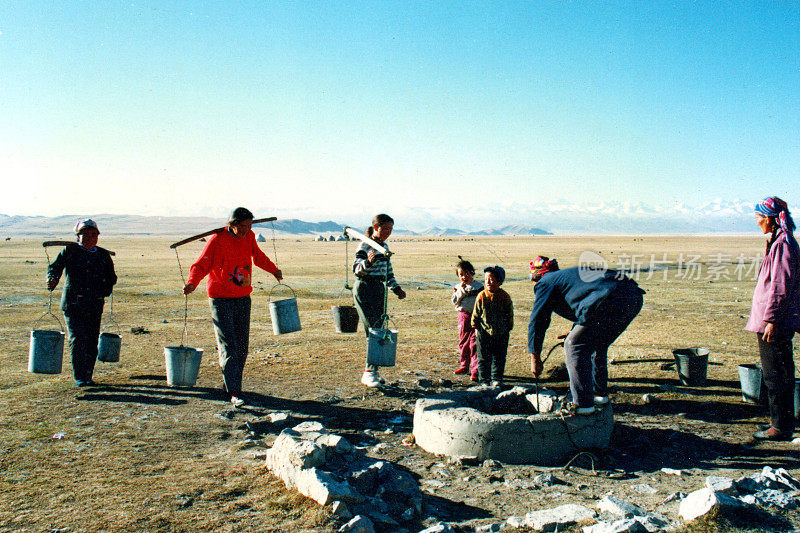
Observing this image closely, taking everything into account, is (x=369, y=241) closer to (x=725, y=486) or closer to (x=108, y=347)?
(x=108, y=347)

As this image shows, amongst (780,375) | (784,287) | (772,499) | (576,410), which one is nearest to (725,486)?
(772,499)

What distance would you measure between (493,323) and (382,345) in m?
1.23

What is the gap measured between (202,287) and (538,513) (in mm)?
16093

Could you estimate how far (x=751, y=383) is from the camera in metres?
6.07

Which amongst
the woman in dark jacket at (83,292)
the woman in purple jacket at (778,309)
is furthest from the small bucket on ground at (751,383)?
the woman in dark jacket at (83,292)

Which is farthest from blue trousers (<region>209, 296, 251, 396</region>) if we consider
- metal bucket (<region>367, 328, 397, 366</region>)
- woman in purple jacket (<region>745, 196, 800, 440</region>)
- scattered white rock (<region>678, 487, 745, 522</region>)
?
woman in purple jacket (<region>745, 196, 800, 440</region>)

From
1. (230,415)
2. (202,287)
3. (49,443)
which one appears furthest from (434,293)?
(49,443)

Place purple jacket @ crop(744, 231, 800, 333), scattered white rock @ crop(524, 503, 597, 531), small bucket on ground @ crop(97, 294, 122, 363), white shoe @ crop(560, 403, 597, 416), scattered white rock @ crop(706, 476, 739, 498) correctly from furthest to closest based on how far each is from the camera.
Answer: small bucket on ground @ crop(97, 294, 122, 363)
purple jacket @ crop(744, 231, 800, 333)
white shoe @ crop(560, 403, 597, 416)
scattered white rock @ crop(706, 476, 739, 498)
scattered white rock @ crop(524, 503, 597, 531)

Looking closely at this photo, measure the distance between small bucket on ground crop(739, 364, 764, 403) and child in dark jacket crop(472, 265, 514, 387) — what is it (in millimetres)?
2387

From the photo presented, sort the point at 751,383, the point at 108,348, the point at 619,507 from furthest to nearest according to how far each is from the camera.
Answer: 1. the point at 108,348
2. the point at 751,383
3. the point at 619,507

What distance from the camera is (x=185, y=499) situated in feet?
12.6

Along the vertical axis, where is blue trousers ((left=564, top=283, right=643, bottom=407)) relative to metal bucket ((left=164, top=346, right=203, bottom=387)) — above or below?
above

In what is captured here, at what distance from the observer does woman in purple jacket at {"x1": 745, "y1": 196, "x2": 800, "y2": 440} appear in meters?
4.86

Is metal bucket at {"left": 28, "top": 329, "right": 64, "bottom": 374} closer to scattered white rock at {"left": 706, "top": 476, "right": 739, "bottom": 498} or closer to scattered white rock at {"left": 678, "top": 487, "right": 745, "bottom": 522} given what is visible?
scattered white rock at {"left": 678, "top": 487, "right": 745, "bottom": 522}
